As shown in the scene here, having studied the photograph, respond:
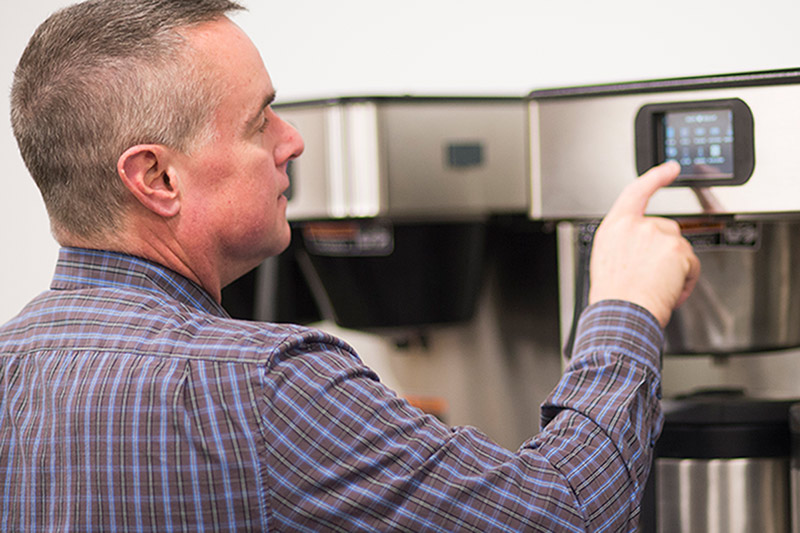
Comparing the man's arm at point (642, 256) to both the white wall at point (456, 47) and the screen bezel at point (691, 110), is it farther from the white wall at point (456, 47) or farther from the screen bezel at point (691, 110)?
the white wall at point (456, 47)

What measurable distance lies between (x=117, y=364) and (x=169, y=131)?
183 millimetres

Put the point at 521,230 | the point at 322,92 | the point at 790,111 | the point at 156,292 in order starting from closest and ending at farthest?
1. the point at 156,292
2. the point at 790,111
3. the point at 521,230
4. the point at 322,92

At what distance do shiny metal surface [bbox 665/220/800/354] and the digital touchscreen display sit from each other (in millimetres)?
139

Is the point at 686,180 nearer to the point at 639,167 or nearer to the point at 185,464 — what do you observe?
the point at 639,167

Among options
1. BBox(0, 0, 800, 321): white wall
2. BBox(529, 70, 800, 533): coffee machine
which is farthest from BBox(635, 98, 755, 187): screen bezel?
BBox(0, 0, 800, 321): white wall

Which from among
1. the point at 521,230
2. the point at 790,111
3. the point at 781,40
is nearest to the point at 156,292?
the point at 790,111

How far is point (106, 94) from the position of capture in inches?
27.3

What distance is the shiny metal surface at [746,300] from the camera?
38.5 inches

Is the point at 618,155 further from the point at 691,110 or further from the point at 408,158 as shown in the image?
the point at 408,158

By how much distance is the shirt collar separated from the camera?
2.38 ft

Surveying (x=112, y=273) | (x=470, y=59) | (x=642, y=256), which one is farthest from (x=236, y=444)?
(x=470, y=59)

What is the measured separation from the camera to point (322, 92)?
1730mm

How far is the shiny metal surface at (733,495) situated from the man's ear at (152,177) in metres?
0.58

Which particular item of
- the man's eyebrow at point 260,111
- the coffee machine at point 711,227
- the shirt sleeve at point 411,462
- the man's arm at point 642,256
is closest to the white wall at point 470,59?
the coffee machine at point 711,227
